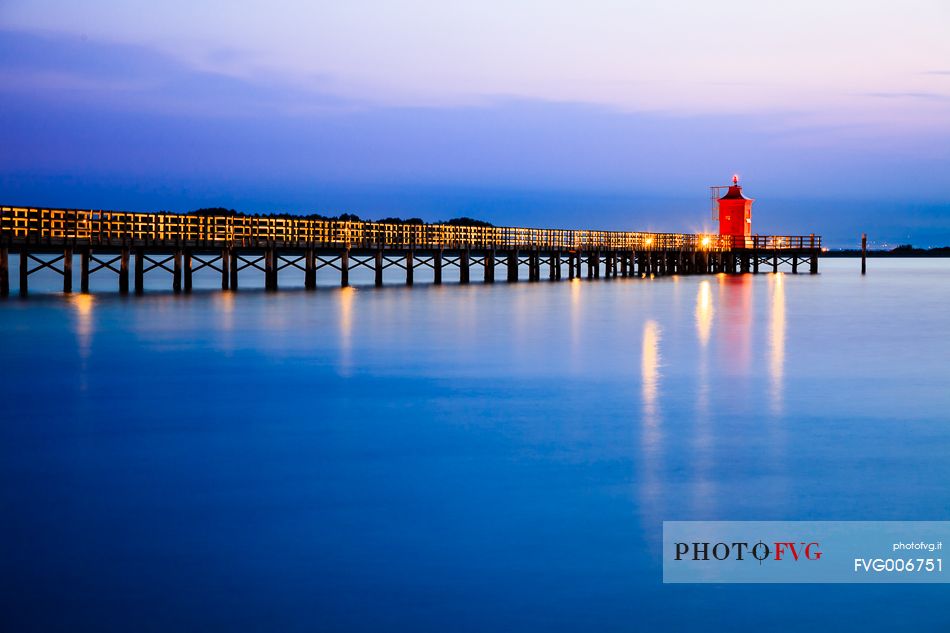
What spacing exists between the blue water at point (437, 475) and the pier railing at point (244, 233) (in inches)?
601

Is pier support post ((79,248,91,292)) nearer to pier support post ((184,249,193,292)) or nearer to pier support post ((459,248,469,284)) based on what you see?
pier support post ((184,249,193,292))

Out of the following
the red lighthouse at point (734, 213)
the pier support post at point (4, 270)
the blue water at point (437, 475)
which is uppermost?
the red lighthouse at point (734, 213)

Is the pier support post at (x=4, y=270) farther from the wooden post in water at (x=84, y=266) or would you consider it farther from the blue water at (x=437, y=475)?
the blue water at (x=437, y=475)

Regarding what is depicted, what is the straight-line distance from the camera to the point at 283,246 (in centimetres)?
4628

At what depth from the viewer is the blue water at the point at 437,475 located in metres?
6.94

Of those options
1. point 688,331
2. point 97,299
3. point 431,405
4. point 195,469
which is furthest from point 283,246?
point 195,469

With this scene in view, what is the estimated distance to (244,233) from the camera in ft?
149

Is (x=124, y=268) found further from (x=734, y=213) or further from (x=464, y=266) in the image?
(x=734, y=213)

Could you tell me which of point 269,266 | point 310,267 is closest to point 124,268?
point 269,266

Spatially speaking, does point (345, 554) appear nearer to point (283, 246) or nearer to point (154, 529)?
point (154, 529)

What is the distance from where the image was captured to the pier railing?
38.1 m

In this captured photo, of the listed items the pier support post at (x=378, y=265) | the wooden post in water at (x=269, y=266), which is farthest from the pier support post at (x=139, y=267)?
the pier support post at (x=378, y=265)

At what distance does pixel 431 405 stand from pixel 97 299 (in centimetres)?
2669

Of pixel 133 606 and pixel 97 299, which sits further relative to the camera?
pixel 97 299
